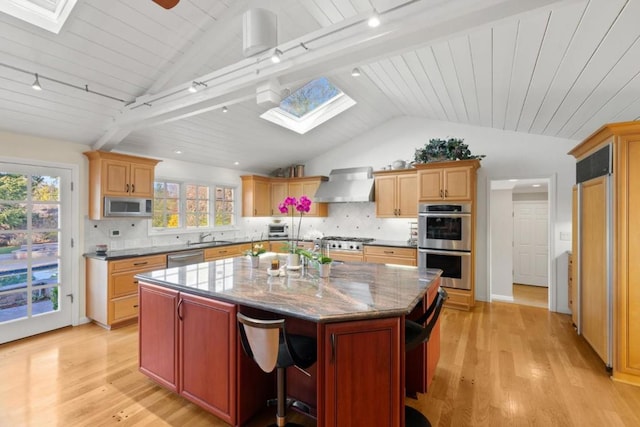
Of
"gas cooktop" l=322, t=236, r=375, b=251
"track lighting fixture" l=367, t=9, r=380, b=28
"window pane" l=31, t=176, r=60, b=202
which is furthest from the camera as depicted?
"gas cooktop" l=322, t=236, r=375, b=251

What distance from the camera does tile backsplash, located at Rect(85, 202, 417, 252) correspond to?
4.10 meters

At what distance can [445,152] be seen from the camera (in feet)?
14.8

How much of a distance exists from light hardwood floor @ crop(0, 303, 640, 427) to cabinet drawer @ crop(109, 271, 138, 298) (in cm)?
47

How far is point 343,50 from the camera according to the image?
2.02 meters

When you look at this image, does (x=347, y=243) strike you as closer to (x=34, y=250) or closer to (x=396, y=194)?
(x=396, y=194)

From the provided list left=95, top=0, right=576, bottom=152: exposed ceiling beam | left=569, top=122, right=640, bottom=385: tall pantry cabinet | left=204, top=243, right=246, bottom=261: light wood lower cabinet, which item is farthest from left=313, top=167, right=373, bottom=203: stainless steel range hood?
left=569, top=122, right=640, bottom=385: tall pantry cabinet

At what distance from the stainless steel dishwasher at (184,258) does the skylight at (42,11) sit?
9.18 feet

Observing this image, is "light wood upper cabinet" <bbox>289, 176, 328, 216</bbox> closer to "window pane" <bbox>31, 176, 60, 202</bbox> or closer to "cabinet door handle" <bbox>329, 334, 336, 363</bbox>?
"window pane" <bbox>31, 176, 60, 202</bbox>

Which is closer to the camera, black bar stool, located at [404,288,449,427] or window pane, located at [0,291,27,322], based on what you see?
black bar stool, located at [404,288,449,427]

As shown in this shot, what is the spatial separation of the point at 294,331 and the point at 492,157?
424cm

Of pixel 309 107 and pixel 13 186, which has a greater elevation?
pixel 309 107

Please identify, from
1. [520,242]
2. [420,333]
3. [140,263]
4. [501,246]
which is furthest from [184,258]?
[520,242]

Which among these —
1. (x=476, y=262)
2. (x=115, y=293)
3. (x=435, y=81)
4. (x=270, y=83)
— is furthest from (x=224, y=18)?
(x=476, y=262)

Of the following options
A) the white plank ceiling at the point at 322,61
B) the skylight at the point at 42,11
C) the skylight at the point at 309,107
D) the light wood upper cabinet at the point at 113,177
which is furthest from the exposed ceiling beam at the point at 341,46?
the skylight at the point at 309,107
